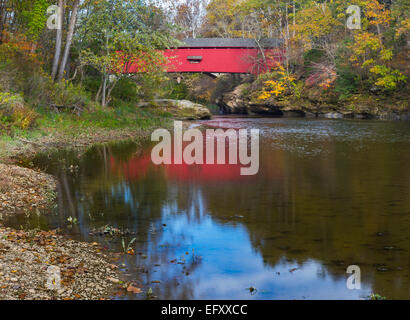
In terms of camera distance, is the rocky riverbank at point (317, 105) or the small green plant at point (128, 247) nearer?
the small green plant at point (128, 247)

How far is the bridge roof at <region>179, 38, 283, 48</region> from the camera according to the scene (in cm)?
4778

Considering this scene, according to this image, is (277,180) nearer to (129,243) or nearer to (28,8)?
(129,243)

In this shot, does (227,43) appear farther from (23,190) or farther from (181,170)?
(23,190)

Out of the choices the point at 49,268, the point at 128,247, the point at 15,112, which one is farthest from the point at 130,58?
the point at 49,268

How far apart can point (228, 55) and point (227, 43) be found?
1.24 meters

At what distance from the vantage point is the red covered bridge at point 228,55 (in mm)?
47972

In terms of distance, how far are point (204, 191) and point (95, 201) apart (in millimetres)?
2763

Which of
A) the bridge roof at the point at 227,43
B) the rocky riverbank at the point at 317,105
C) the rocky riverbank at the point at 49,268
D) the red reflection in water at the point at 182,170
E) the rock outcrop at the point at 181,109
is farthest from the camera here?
the bridge roof at the point at 227,43

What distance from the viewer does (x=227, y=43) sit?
4828cm

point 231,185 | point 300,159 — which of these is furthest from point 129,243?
point 300,159

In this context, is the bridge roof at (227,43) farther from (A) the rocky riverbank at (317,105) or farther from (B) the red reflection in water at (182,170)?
(B) the red reflection in water at (182,170)

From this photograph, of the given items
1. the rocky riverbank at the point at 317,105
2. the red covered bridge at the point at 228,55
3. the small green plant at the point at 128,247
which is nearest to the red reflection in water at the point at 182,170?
the small green plant at the point at 128,247

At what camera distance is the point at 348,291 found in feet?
18.7

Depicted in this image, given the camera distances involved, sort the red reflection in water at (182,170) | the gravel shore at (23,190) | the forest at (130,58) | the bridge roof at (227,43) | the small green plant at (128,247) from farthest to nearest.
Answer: the bridge roof at (227,43) → the forest at (130,58) → the red reflection in water at (182,170) → the gravel shore at (23,190) → the small green plant at (128,247)
